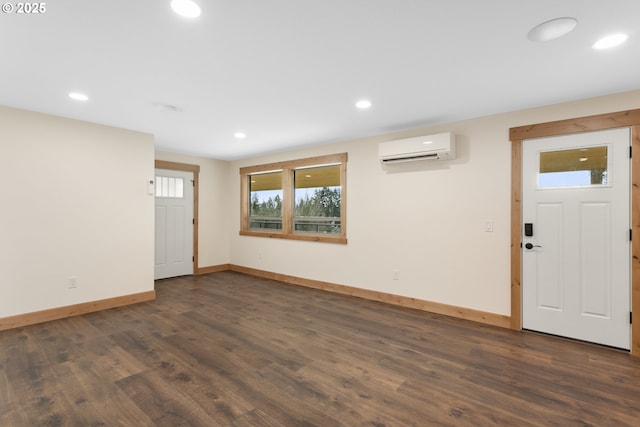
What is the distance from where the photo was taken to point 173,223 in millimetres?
5883

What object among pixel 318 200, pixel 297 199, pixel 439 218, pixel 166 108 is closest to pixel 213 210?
pixel 297 199

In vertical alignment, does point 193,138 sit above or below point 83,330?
above

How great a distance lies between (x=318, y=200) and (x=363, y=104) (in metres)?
2.46

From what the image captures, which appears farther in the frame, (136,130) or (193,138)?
(193,138)

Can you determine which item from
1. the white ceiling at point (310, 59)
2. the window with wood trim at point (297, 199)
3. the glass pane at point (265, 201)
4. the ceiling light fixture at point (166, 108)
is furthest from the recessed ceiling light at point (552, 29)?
the glass pane at point (265, 201)

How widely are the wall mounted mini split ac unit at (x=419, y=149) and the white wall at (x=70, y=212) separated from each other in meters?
3.55

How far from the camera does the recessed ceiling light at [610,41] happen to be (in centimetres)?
195

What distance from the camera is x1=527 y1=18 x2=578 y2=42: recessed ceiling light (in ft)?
5.92

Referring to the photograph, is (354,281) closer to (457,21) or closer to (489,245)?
(489,245)

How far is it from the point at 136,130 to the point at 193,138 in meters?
0.77

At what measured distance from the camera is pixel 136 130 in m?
4.30

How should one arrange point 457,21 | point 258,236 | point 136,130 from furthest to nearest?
point 258,236 → point 136,130 → point 457,21

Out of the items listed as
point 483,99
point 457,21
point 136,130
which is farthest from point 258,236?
point 457,21

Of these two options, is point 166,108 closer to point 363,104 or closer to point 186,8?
point 186,8
